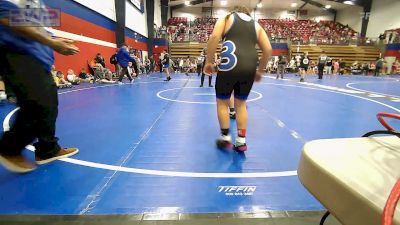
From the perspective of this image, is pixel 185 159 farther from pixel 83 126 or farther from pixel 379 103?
pixel 379 103

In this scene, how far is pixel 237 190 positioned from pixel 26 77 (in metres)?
1.91

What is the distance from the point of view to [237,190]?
228cm

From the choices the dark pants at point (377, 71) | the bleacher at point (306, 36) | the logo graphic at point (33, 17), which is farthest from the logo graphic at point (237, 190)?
the bleacher at point (306, 36)

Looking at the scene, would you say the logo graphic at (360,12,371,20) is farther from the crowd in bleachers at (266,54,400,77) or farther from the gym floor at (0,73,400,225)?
the gym floor at (0,73,400,225)

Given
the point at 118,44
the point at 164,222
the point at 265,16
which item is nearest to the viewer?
the point at 164,222

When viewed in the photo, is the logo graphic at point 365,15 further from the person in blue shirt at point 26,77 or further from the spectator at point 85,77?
the person in blue shirt at point 26,77

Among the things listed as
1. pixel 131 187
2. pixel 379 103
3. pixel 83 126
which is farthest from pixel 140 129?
pixel 379 103

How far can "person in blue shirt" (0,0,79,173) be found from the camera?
2.12m

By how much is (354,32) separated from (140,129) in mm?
35577

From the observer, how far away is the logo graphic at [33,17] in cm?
205

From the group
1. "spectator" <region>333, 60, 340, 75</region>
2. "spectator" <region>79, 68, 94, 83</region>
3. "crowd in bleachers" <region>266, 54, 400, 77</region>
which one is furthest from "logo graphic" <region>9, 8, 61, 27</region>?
"spectator" <region>333, 60, 340, 75</region>

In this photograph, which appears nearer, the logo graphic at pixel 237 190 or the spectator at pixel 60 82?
the logo graphic at pixel 237 190

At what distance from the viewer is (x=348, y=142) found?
882 millimetres

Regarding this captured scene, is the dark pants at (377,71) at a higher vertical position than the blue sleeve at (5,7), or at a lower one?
lower
